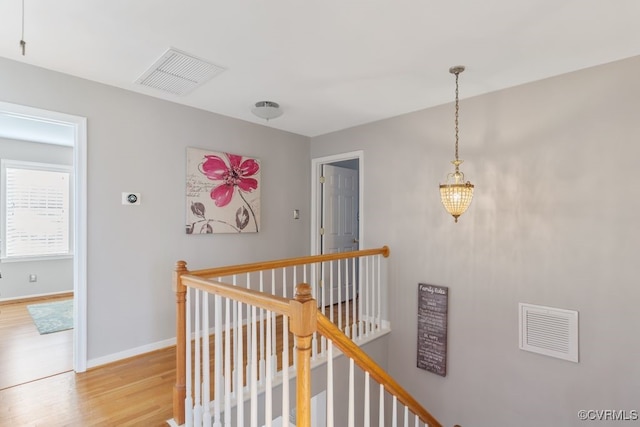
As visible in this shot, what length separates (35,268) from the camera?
506 centimetres

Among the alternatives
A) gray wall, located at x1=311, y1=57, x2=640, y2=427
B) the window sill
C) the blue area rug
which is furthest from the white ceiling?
the window sill

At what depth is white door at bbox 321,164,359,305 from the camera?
4.52 meters

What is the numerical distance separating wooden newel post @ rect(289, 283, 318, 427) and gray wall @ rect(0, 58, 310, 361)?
232 cm

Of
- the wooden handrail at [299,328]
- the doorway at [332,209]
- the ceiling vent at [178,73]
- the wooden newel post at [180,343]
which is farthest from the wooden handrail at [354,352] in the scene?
the doorway at [332,209]

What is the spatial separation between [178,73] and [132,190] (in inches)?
44.9

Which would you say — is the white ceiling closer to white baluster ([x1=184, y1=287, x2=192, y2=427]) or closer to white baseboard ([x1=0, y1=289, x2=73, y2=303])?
white baluster ([x1=184, y1=287, x2=192, y2=427])

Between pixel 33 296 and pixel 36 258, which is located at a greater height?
pixel 36 258

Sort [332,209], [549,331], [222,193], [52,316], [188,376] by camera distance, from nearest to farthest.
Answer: [188,376] < [549,331] < [222,193] < [52,316] < [332,209]

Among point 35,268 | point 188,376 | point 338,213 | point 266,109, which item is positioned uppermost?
point 266,109

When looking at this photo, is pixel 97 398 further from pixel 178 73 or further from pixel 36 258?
pixel 36 258

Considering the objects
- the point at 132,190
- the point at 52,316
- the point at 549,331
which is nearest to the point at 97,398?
the point at 132,190

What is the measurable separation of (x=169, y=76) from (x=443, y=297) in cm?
319

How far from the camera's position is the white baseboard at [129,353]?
2.69 metres

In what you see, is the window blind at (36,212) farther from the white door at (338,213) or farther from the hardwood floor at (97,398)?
the white door at (338,213)
